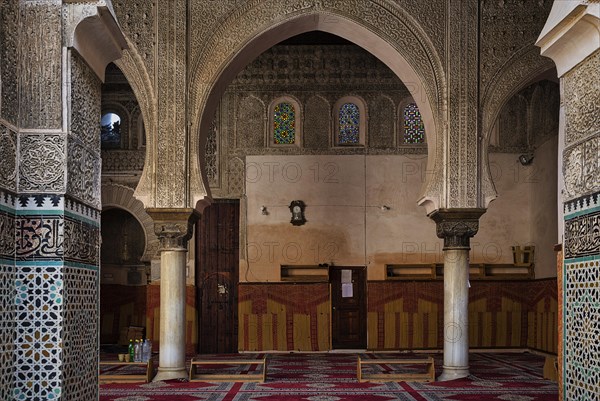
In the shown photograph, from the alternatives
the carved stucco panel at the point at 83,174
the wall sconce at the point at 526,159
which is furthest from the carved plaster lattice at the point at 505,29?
the carved stucco panel at the point at 83,174

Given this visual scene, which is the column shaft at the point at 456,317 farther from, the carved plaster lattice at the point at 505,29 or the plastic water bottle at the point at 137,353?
the plastic water bottle at the point at 137,353

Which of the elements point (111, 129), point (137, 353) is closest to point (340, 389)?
point (137, 353)

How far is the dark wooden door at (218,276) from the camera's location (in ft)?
44.2

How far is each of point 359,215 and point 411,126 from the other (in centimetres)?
180

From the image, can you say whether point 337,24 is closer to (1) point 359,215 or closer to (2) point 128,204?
(1) point 359,215

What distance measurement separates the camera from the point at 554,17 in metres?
3.68

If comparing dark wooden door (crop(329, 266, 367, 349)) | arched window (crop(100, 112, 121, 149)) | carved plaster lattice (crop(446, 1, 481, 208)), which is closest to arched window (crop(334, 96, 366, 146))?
dark wooden door (crop(329, 266, 367, 349))

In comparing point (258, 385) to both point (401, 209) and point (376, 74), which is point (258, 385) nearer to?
point (401, 209)

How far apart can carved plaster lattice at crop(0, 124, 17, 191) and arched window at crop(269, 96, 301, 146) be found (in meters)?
10.4

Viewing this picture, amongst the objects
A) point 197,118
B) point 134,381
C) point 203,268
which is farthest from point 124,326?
point 197,118

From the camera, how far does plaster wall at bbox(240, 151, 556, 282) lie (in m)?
13.5

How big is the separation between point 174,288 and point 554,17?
6496 mm

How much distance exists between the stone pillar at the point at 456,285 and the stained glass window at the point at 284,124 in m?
4.87

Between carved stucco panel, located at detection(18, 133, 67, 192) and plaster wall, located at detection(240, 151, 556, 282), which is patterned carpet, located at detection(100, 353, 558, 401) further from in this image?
carved stucco panel, located at detection(18, 133, 67, 192)
